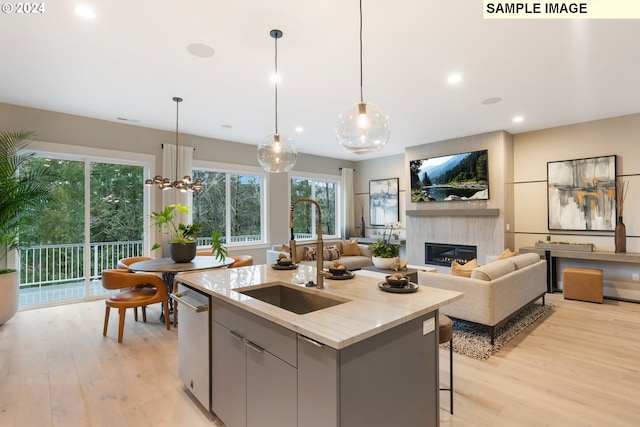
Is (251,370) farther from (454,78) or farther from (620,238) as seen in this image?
(620,238)

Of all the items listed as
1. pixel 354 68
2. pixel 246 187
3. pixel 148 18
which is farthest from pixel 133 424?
pixel 246 187

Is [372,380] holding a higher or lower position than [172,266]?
lower

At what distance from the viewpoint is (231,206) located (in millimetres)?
6633

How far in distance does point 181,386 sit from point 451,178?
5827 millimetres

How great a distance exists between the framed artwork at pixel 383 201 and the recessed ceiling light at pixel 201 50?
575 cm

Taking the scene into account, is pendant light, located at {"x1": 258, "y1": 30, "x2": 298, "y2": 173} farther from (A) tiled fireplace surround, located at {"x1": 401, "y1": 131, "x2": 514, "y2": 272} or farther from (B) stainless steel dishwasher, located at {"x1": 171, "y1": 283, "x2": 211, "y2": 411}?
(A) tiled fireplace surround, located at {"x1": 401, "y1": 131, "x2": 514, "y2": 272}

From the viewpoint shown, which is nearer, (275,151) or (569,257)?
(275,151)

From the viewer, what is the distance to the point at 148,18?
2521mm

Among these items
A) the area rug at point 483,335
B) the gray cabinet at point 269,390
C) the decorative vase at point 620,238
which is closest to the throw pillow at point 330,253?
the area rug at point 483,335

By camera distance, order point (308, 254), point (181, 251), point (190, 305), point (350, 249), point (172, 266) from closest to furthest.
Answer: point (190, 305), point (172, 266), point (181, 251), point (308, 254), point (350, 249)

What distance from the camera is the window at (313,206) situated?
7.93 meters

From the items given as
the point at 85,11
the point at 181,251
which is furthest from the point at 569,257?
the point at 85,11

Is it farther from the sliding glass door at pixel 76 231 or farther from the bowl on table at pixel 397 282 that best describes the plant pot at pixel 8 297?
the bowl on table at pixel 397 282

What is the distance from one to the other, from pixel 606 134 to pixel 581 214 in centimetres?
134
